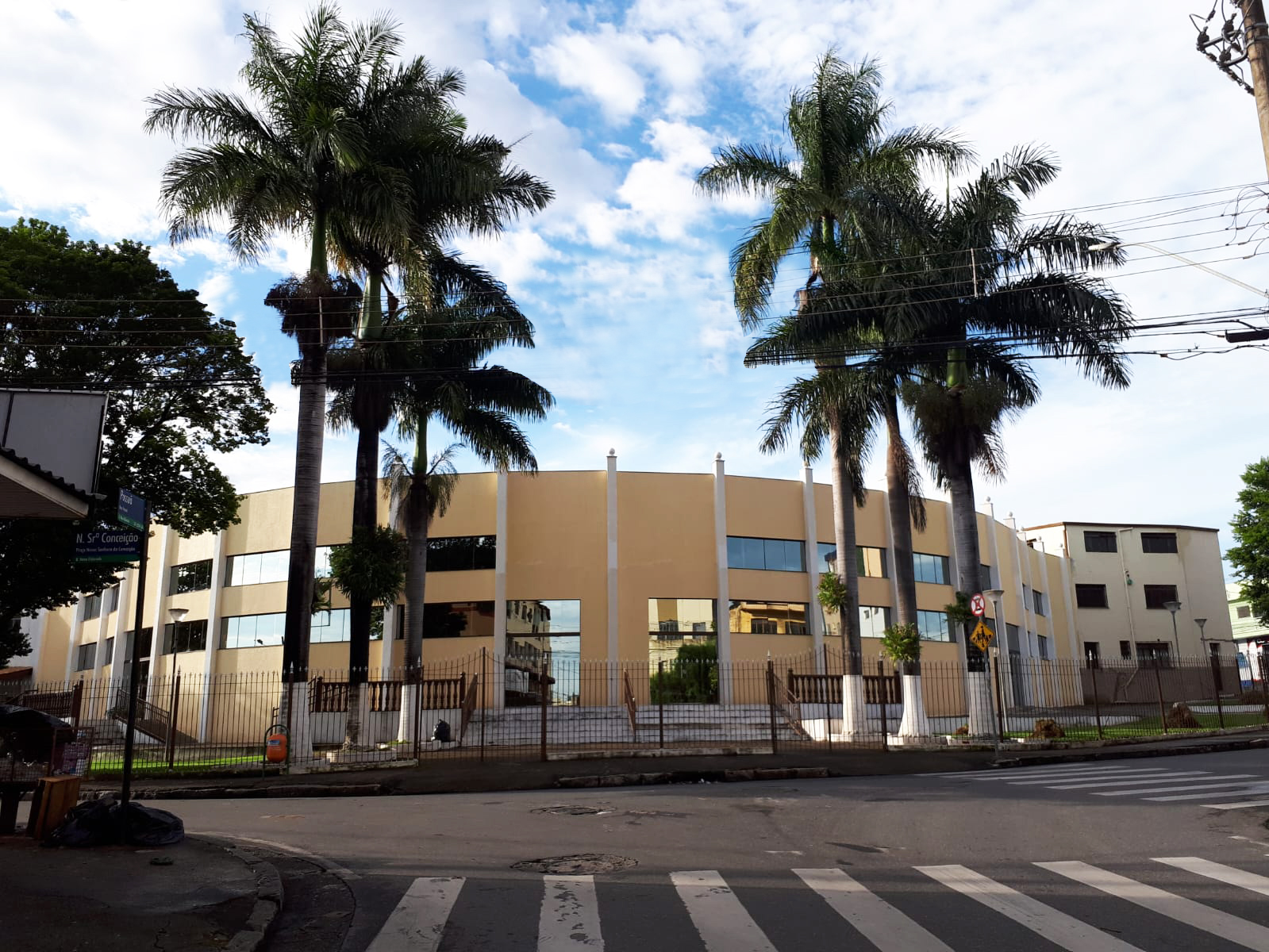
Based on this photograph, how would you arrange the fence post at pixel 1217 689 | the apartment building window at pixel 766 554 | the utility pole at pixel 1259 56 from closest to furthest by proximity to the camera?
1. the utility pole at pixel 1259 56
2. the fence post at pixel 1217 689
3. the apartment building window at pixel 766 554

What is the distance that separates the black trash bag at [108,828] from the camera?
29.7 ft

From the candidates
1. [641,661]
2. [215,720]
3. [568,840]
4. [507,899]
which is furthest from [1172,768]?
[215,720]

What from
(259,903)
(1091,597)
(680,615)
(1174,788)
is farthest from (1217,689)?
(1091,597)

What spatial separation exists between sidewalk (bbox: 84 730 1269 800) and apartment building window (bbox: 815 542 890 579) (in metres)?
15.0

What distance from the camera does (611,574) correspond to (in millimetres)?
33344

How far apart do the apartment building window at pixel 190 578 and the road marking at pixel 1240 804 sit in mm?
34661

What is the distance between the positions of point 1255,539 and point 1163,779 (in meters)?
36.2

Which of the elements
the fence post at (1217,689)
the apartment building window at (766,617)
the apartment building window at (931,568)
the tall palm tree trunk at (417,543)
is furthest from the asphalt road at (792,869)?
the apartment building window at (931,568)

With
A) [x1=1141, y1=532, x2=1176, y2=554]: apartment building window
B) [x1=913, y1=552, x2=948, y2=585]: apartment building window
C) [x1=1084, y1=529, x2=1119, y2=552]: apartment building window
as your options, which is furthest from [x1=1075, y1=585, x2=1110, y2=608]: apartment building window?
[x1=913, y1=552, x2=948, y2=585]: apartment building window

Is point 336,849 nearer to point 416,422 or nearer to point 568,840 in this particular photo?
point 568,840

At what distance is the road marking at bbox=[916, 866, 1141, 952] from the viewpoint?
583cm

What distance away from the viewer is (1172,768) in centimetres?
1723

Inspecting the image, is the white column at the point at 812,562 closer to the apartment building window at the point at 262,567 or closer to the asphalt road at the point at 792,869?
the apartment building window at the point at 262,567

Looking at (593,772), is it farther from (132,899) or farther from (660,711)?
(132,899)
